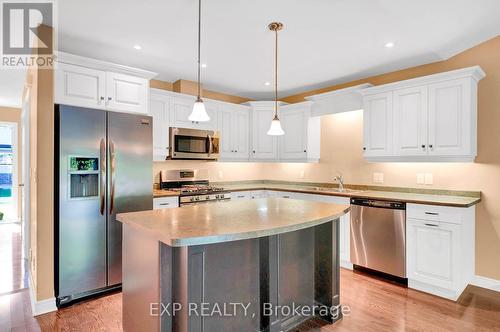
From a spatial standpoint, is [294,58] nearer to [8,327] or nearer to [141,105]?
[141,105]

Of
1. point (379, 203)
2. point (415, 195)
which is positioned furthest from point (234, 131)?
point (415, 195)

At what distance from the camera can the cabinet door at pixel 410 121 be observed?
10.7ft

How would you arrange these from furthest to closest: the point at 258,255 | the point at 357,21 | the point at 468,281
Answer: the point at 468,281, the point at 357,21, the point at 258,255

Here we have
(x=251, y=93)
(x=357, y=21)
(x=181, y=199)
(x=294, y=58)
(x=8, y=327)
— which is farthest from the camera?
(x=251, y=93)

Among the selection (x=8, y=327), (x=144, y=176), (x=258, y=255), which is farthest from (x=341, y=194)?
(x=8, y=327)

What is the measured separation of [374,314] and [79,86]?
3.61 m

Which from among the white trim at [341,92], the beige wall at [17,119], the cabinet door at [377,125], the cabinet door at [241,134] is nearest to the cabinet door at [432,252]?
the cabinet door at [377,125]

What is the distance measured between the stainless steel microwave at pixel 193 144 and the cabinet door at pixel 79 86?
1162 millimetres

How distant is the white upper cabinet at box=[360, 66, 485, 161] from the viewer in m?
2.96

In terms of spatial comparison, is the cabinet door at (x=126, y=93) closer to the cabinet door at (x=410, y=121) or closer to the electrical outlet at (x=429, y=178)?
the cabinet door at (x=410, y=121)

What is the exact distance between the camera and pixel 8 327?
2320 millimetres

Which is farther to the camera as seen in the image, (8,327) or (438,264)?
(438,264)

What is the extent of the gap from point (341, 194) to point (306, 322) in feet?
5.65

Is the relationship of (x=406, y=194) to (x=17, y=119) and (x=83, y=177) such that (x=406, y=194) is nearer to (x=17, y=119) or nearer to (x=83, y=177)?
(x=83, y=177)
